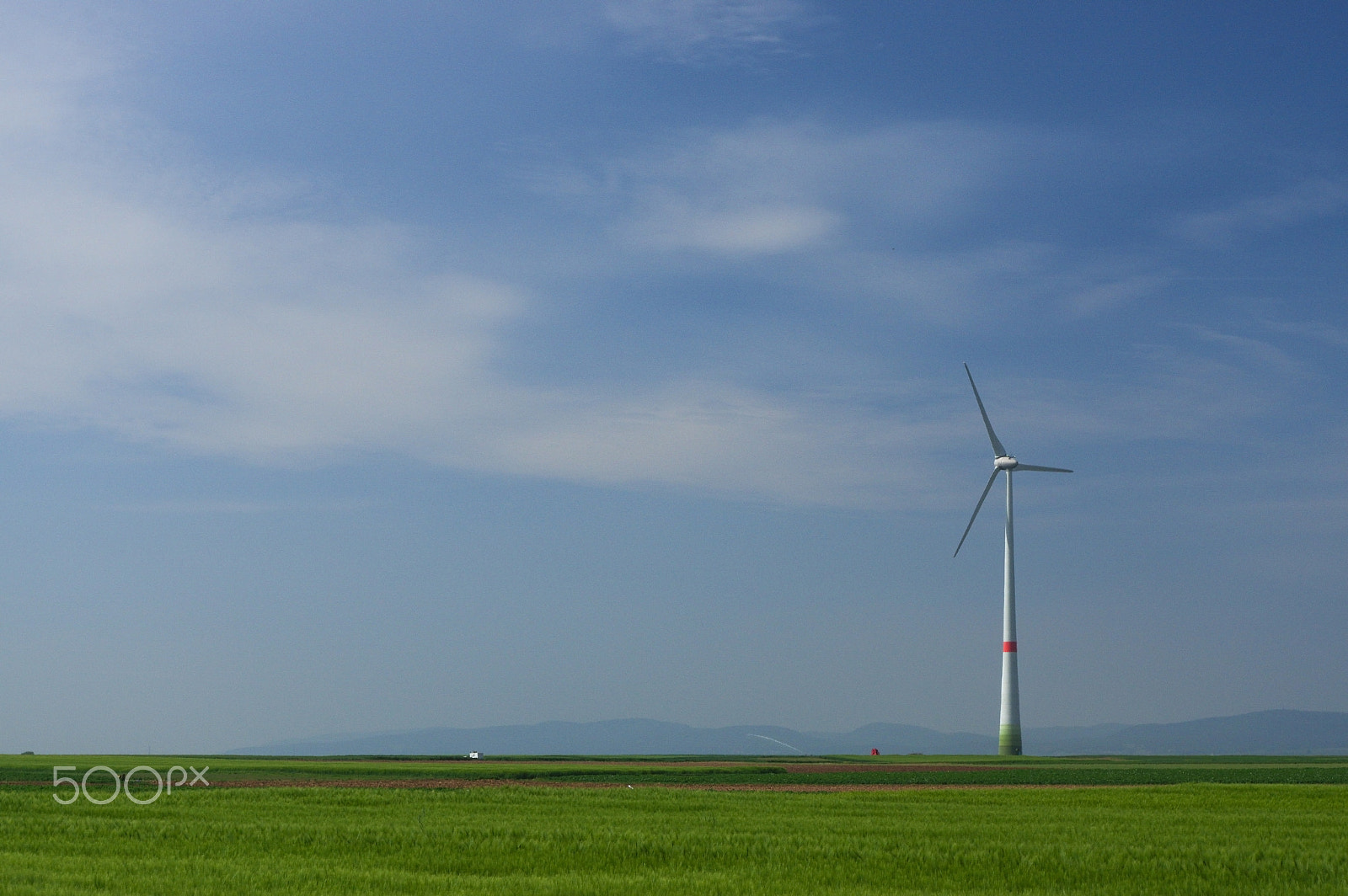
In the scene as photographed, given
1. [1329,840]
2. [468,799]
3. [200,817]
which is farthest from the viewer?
[468,799]

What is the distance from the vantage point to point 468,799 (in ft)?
159

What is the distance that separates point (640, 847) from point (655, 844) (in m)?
0.57

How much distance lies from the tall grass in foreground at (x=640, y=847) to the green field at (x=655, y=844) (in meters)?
0.10

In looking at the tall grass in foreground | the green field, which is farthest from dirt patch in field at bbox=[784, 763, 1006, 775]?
the tall grass in foreground

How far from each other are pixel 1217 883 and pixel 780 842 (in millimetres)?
10335

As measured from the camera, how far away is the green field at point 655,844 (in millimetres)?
26109

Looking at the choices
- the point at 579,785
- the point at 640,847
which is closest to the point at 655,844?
the point at 640,847

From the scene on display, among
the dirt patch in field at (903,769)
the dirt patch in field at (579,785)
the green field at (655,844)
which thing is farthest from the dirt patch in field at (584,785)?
the dirt patch in field at (903,769)

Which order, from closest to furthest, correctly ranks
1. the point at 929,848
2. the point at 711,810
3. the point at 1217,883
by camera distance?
1. the point at 1217,883
2. the point at 929,848
3. the point at 711,810

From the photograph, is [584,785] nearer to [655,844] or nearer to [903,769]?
[655,844]

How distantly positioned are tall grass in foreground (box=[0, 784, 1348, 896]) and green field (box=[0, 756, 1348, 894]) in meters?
0.10

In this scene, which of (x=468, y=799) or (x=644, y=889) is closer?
(x=644, y=889)

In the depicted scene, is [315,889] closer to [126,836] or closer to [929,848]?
[126,836]

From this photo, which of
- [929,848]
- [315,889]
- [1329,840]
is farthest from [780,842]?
[1329,840]
